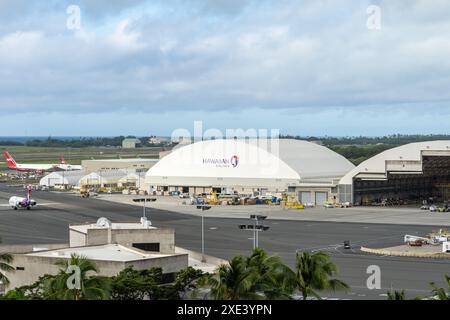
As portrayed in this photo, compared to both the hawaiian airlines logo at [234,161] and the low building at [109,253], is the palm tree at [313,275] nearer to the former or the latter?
the low building at [109,253]

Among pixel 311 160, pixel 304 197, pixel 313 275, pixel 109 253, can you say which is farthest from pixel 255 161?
pixel 313 275

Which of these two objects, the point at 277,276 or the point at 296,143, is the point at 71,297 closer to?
the point at 277,276

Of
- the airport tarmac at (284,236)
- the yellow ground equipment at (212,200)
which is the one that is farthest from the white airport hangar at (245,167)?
the airport tarmac at (284,236)

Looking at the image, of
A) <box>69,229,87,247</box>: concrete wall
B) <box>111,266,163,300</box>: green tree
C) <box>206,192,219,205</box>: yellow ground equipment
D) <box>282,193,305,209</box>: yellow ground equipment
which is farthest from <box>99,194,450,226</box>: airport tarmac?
<box>111,266,163,300</box>: green tree
